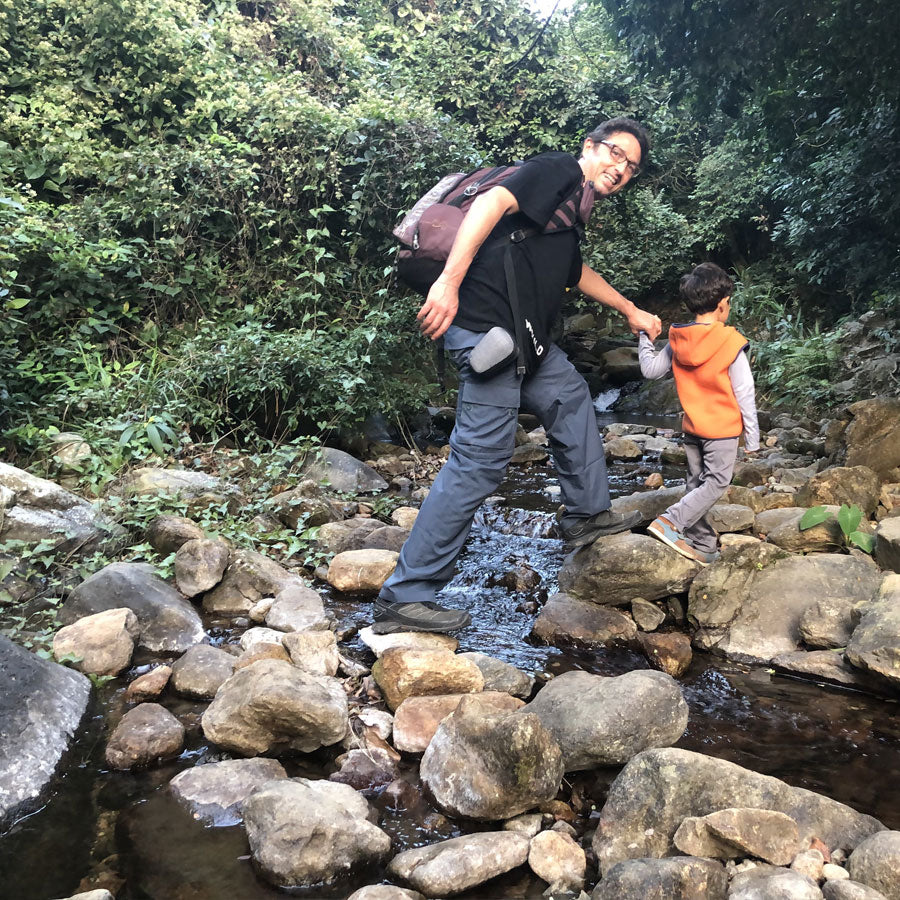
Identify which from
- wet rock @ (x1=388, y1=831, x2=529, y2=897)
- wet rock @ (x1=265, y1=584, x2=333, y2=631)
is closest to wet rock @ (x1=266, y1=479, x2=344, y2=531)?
wet rock @ (x1=265, y1=584, x2=333, y2=631)

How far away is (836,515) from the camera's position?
141 inches

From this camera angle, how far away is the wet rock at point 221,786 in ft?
6.14

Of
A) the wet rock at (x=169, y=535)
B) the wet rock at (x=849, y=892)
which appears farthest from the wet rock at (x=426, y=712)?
the wet rock at (x=169, y=535)

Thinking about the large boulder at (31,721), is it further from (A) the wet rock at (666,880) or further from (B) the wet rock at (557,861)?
(A) the wet rock at (666,880)

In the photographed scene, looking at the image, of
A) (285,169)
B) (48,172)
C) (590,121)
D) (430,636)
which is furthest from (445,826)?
(590,121)

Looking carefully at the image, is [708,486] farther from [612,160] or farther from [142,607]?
[142,607]

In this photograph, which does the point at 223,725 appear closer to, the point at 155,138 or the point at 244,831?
the point at 244,831

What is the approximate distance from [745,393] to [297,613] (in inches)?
93.5

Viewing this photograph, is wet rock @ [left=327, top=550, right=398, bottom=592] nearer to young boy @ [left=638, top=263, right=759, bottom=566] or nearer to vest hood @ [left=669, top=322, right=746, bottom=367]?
young boy @ [left=638, top=263, right=759, bottom=566]

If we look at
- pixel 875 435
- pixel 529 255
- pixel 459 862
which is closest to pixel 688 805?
pixel 459 862

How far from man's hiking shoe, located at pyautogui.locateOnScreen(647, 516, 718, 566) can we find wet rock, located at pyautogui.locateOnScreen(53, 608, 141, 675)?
7.63 feet

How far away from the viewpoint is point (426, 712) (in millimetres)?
2262

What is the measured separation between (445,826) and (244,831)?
0.51m

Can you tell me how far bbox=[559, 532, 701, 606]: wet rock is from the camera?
3240 millimetres
